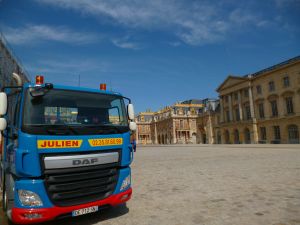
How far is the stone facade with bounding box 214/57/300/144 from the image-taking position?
128 feet

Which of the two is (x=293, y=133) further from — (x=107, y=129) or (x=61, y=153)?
(x=61, y=153)

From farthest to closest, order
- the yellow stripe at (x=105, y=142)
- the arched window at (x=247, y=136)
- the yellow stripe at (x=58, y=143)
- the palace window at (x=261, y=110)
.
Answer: the arched window at (x=247, y=136)
the palace window at (x=261, y=110)
the yellow stripe at (x=105, y=142)
the yellow stripe at (x=58, y=143)

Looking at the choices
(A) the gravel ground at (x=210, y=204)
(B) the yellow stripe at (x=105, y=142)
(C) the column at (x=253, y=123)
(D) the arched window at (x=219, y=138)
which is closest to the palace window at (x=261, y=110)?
(C) the column at (x=253, y=123)

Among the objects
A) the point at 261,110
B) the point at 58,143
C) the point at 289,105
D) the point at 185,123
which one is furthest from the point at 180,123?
the point at 58,143

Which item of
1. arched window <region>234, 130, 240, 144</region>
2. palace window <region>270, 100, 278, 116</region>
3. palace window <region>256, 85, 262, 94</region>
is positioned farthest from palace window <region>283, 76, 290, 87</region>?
arched window <region>234, 130, 240, 144</region>

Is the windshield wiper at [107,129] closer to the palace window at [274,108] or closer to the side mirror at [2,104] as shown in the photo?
the side mirror at [2,104]

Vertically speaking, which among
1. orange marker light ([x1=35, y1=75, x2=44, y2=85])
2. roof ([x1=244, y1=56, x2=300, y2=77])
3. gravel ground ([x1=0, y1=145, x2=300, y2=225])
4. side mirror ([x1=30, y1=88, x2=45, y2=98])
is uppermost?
roof ([x1=244, y1=56, x2=300, y2=77])

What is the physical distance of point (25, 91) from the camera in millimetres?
4707

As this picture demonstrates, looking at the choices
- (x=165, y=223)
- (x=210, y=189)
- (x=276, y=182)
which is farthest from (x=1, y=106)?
(x=276, y=182)

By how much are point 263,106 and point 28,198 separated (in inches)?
1854

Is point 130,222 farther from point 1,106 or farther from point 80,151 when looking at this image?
point 1,106

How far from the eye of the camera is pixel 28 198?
4141mm

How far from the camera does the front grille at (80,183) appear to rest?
431cm

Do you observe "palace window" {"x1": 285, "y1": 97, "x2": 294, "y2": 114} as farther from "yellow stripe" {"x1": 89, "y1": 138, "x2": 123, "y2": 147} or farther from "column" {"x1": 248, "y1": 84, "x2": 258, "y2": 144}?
"yellow stripe" {"x1": 89, "y1": 138, "x2": 123, "y2": 147}
